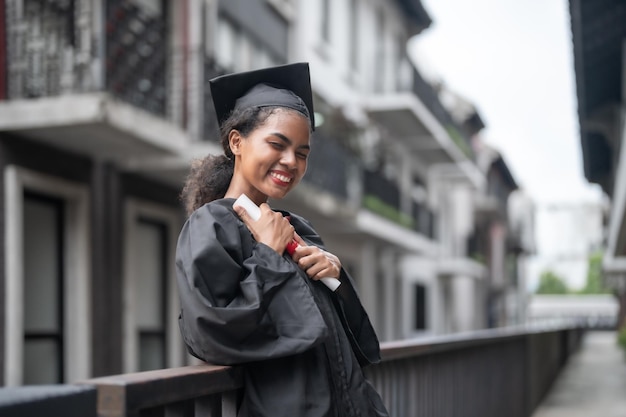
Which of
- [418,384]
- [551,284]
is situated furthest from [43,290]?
[551,284]

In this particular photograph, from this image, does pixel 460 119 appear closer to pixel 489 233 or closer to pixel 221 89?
pixel 489 233

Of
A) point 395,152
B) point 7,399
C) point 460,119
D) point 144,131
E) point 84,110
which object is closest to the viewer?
point 7,399

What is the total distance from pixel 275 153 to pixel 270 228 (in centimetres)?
24

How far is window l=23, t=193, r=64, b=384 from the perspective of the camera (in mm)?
10180

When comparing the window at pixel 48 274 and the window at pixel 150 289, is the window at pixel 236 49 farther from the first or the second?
the window at pixel 48 274

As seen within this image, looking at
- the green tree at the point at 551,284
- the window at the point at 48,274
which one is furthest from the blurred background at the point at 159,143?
the green tree at the point at 551,284

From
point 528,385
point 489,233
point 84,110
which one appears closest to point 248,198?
point 84,110

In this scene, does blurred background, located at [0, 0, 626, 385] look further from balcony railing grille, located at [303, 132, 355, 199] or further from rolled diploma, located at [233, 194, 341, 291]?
rolled diploma, located at [233, 194, 341, 291]

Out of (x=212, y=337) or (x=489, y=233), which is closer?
(x=212, y=337)

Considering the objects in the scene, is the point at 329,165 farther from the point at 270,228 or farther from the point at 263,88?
the point at 270,228

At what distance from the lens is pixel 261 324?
262 centimetres

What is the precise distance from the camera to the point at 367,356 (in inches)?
122

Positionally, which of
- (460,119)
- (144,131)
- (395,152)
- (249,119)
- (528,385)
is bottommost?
(528,385)

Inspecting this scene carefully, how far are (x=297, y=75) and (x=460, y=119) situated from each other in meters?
40.4
